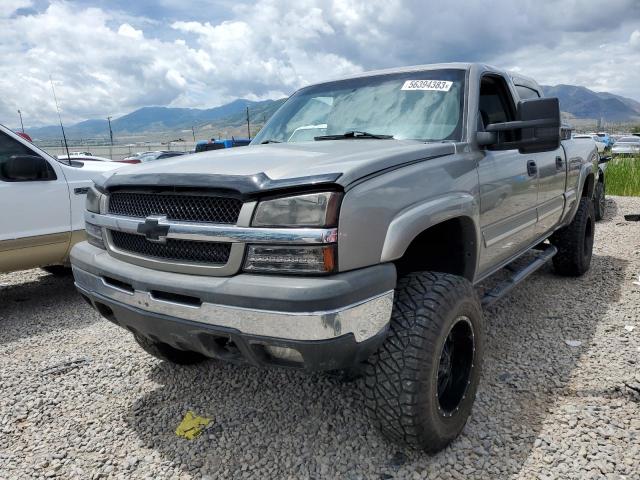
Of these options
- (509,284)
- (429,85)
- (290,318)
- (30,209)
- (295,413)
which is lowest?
(295,413)

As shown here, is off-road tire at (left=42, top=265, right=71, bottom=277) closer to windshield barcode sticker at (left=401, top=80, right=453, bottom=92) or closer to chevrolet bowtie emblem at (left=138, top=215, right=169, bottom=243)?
chevrolet bowtie emblem at (left=138, top=215, right=169, bottom=243)

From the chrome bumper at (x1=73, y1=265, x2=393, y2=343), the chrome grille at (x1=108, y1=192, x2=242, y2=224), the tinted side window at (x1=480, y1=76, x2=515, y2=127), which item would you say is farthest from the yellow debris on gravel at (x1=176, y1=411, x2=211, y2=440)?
the tinted side window at (x1=480, y1=76, x2=515, y2=127)

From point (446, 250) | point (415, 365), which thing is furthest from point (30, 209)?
point (415, 365)

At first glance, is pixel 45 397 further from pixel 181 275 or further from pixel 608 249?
pixel 608 249

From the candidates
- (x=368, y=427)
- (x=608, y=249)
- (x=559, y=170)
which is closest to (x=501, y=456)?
(x=368, y=427)

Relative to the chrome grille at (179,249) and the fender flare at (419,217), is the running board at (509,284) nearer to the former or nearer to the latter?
the fender flare at (419,217)

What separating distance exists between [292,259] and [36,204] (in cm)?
352

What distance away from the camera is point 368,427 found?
98.9 inches

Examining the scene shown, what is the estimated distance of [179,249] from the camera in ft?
6.79

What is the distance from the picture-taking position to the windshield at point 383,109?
2820 mm

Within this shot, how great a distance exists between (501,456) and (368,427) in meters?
0.63

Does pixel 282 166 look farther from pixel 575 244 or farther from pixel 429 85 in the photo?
pixel 575 244

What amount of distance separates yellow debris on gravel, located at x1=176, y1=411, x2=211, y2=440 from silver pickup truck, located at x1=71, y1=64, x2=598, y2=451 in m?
0.55

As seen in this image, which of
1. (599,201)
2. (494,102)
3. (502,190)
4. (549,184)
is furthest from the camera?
(599,201)
